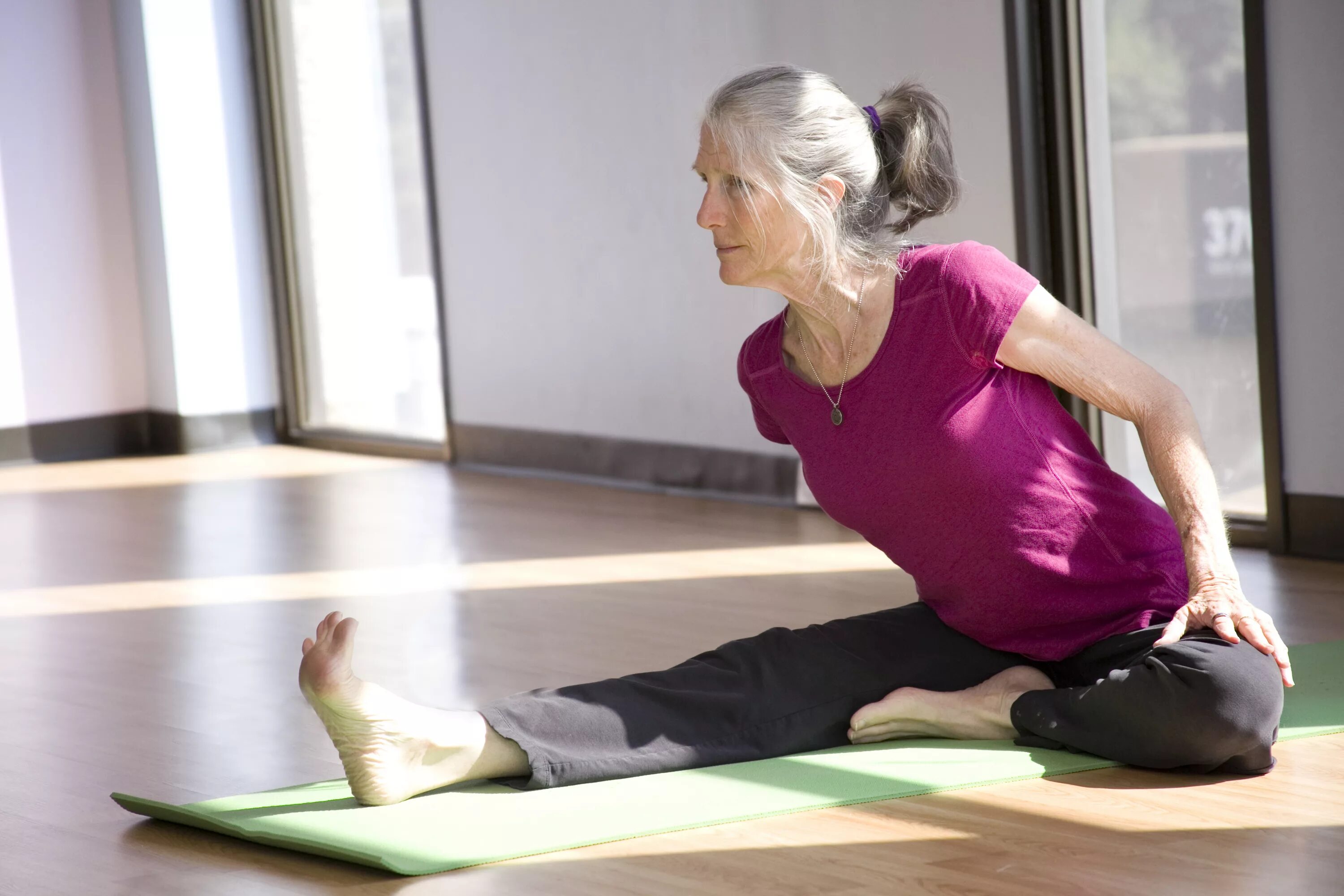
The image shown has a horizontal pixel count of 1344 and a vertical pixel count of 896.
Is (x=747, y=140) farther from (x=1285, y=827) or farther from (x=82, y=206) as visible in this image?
(x=82, y=206)

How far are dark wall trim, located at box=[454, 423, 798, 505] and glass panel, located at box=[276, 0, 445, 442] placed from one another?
0.34 meters

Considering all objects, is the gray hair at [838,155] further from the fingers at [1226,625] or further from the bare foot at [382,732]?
the bare foot at [382,732]

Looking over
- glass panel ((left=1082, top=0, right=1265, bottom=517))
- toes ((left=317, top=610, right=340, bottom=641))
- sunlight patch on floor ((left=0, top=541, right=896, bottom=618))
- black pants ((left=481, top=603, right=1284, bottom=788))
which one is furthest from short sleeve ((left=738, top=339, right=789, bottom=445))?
glass panel ((left=1082, top=0, right=1265, bottom=517))

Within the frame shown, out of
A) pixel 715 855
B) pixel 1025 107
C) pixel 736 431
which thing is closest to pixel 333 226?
pixel 736 431

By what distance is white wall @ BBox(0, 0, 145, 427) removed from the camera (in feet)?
21.7

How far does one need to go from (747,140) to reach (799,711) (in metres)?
0.71

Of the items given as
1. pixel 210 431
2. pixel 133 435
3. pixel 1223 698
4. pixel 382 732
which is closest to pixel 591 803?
pixel 382 732

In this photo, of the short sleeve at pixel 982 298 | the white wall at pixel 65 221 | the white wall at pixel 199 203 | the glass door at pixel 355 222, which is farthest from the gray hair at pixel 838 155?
the white wall at pixel 65 221

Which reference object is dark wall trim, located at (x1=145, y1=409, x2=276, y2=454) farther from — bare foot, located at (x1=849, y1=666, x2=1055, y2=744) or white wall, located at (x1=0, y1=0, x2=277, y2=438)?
bare foot, located at (x1=849, y1=666, x2=1055, y2=744)

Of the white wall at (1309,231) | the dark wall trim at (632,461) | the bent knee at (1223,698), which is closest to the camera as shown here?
the bent knee at (1223,698)

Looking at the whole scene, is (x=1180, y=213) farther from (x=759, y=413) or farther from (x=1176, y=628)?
(x=1176, y=628)

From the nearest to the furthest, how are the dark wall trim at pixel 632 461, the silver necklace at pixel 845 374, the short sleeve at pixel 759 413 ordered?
the silver necklace at pixel 845 374 < the short sleeve at pixel 759 413 < the dark wall trim at pixel 632 461

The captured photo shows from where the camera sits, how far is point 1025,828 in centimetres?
184

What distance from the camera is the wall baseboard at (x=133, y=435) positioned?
22.0 ft
